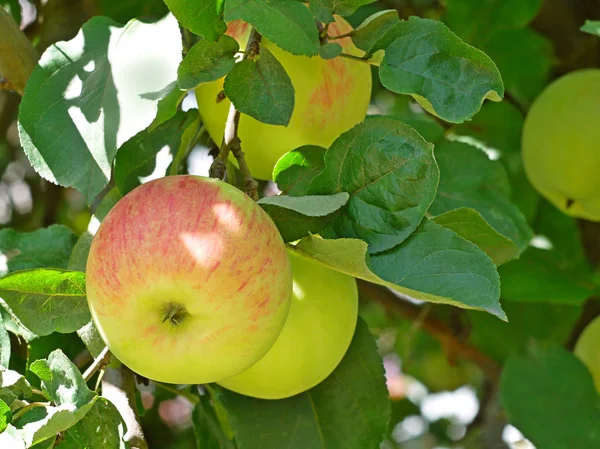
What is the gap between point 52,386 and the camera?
806mm

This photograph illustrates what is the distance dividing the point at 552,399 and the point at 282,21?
0.82 m

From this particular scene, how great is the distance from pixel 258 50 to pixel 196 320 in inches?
12.0

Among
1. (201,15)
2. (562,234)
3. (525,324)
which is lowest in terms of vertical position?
(525,324)

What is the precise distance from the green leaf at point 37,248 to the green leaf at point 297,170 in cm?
32

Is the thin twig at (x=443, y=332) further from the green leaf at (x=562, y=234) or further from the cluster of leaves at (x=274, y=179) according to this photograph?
the cluster of leaves at (x=274, y=179)

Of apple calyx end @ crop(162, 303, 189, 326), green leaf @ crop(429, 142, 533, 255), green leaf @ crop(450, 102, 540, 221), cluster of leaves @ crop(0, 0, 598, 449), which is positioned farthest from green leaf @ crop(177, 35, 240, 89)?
green leaf @ crop(450, 102, 540, 221)

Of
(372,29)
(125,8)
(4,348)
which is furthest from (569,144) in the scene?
(4,348)

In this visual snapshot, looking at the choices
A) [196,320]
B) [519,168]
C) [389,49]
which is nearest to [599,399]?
[519,168]

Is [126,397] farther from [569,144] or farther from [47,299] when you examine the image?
[569,144]

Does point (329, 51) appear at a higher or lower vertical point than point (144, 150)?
higher

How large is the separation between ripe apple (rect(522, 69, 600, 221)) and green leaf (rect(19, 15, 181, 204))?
0.86 meters

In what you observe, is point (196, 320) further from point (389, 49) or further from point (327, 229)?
point (389, 49)

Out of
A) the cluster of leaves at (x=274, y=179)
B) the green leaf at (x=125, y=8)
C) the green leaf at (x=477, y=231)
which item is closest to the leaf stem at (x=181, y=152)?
the cluster of leaves at (x=274, y=179)

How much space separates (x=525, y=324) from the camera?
1.92 metres
